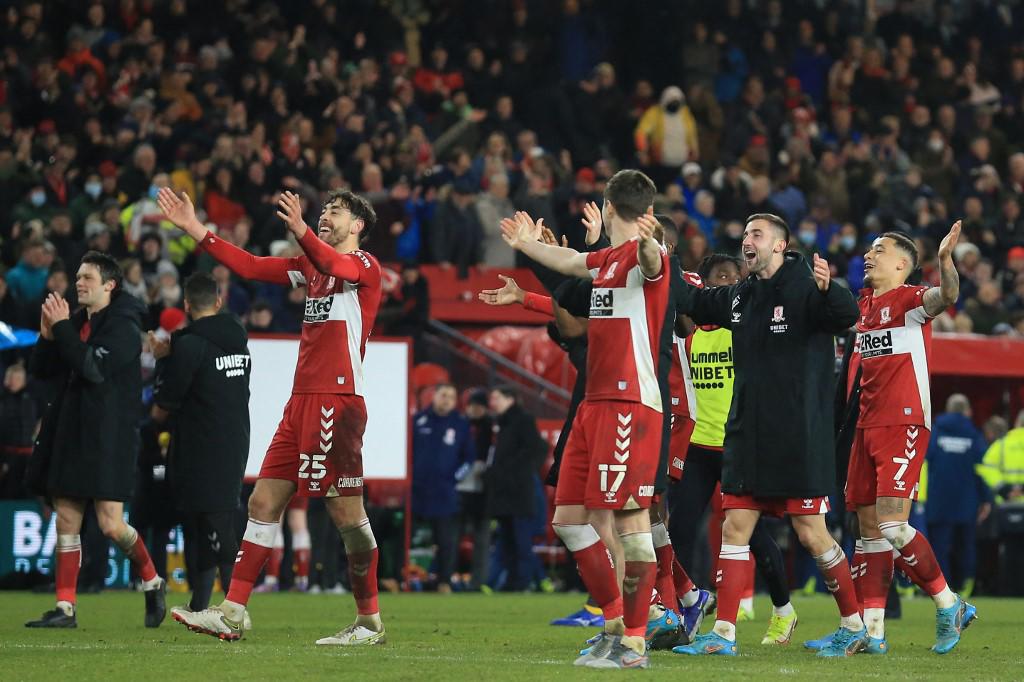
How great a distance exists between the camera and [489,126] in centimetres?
2580

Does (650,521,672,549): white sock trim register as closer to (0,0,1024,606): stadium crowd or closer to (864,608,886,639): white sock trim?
(864,608,886,639): white sock trim

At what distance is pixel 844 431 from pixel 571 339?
78.9 inches

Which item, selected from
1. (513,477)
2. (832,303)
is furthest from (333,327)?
(513,477)

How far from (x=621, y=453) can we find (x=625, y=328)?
63cm

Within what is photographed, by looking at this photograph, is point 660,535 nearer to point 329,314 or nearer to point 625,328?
point 625,328

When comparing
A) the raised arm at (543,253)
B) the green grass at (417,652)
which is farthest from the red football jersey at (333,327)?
the green grass at (417,652)

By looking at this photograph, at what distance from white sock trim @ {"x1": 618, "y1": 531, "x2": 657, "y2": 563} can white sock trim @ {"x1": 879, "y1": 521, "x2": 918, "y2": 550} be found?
213 centimetres

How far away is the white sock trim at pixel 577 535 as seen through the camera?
8.94 m

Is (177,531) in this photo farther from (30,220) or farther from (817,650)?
(817,650)

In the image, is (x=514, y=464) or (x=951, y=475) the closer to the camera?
(x=514, y=464)

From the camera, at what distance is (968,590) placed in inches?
803

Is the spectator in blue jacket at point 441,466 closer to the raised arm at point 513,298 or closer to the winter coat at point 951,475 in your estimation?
the winter coat at point 951,475

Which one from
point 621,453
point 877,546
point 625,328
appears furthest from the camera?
point 877,546

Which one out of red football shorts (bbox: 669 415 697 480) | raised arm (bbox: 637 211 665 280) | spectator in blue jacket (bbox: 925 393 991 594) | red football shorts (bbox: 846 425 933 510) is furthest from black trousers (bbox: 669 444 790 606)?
spectator in blue jacket (bbox: 925 393 991 594)
